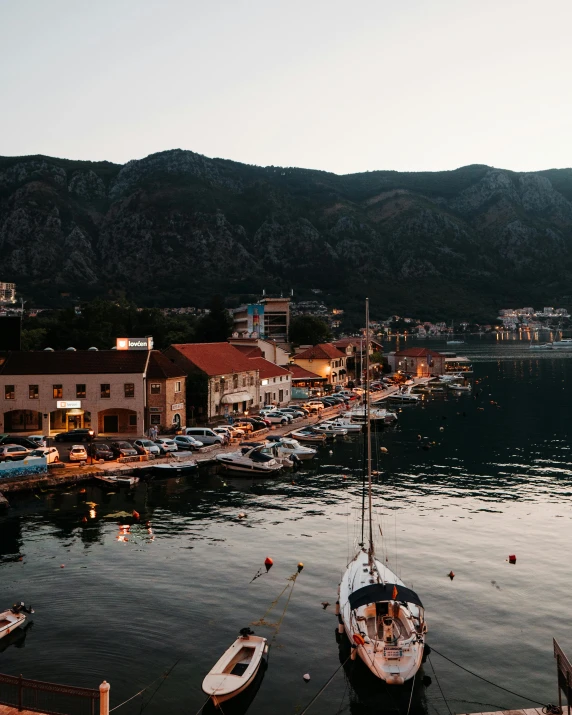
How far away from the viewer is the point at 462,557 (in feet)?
142

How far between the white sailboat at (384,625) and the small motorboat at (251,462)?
33726mm

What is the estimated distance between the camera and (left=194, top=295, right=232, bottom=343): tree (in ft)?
498

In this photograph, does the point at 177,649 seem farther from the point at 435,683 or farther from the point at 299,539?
the point at 299,539

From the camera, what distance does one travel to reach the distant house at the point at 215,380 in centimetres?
8762

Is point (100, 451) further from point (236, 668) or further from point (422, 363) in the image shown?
point (422, 363)

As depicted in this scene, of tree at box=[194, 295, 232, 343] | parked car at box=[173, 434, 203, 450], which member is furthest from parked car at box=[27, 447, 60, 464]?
tree at box=[194, 295, 232, 343]

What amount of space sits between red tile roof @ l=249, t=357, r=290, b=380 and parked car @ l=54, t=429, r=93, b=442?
109ft

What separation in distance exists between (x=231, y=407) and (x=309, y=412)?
14.1 m

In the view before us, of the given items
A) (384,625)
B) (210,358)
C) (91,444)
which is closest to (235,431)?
(210,358)

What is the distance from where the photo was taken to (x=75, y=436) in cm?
7431

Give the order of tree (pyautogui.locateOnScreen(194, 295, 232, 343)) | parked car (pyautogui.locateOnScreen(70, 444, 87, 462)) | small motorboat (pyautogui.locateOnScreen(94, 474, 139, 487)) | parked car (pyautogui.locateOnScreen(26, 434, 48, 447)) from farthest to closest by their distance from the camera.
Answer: tree (pyautogui.locateOnScreen(194, 295, 232, 343))
parked car (pyautogui.locateOnScreen(26, 434, 48, 447))
parked car (pyautogui.locateOnScreen(70, 444, 87, 462))
small motorboat (pyautogui.locateOnScreen(94, 474, 139, 487))

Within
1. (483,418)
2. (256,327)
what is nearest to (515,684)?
(483,418)

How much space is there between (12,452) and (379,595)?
4565cm

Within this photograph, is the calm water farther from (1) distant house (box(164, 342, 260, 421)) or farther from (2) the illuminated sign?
(1) distant house (box(164, 342, 260, 421))
